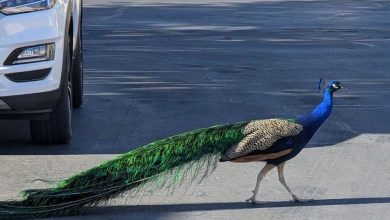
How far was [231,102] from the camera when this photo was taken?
11.5 m

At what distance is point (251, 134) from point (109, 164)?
3.05 ft

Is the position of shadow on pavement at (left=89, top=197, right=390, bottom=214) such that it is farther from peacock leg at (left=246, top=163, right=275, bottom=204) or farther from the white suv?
the white suv

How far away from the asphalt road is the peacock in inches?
8.5

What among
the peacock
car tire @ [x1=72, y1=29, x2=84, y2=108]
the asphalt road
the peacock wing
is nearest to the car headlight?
the asphalt road

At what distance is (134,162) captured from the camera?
6930 mm

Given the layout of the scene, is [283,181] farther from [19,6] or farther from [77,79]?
[77,79]

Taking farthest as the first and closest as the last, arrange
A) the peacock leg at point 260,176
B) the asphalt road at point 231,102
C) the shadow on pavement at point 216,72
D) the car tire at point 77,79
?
the car tire at point 77,79 < the shadow on pavement at point 216,72 < the asphalt road at point 231,102 < the peacock leg at point 260,176

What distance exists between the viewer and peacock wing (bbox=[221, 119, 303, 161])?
6.94 metres

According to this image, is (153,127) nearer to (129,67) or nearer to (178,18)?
(129,67)

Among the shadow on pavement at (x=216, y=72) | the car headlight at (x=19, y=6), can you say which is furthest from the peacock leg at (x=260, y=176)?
the car headlight at (x=19, y=6)

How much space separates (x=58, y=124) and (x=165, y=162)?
2336mm

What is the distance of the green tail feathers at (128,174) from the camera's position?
6.88 metres

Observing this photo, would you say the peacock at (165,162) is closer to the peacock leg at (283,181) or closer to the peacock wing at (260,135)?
the peacock wing at (260,135)

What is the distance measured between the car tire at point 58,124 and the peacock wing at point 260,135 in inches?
90.9
